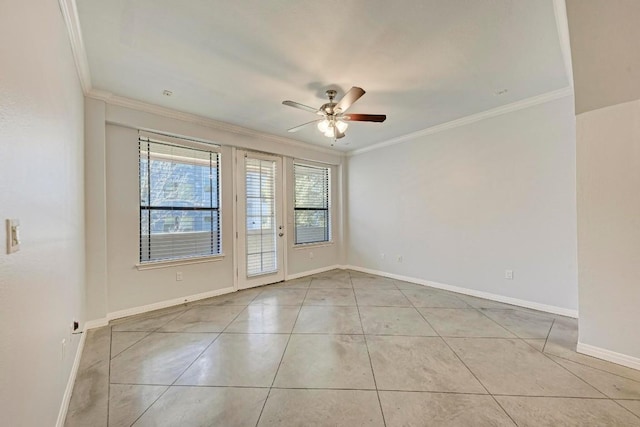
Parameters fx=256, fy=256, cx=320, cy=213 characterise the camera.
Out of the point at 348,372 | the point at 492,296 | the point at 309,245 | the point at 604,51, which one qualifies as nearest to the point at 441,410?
the point at 348,372

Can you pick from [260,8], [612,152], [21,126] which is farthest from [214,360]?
[612,152]

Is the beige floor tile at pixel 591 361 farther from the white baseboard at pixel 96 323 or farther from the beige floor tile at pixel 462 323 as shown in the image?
the white baseboard at pixel 96 323

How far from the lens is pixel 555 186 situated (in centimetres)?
314

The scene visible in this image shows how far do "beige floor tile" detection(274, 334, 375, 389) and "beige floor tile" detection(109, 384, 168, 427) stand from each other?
34.1 inches

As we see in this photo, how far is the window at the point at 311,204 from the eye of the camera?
525cm

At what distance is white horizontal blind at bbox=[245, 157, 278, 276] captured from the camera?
445 cm

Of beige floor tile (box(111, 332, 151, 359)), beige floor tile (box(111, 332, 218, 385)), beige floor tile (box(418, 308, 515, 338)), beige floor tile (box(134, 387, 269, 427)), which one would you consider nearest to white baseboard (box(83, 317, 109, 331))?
beige floor tile (box(111, 332, 151, 359))

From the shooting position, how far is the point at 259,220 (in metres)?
4.57

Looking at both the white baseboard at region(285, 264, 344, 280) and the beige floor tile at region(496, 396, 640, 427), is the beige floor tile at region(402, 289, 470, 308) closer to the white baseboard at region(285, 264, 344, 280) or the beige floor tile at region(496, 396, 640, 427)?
the beige floor tile at region(496, 396, 640, 427)

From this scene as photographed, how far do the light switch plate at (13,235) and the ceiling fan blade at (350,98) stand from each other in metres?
2.35

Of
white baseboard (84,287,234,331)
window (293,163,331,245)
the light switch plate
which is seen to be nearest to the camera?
the light switch plate

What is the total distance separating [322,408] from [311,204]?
4.08 meters

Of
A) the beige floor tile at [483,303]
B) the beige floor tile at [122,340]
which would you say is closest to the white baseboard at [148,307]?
the beige floor tile at [122,340]

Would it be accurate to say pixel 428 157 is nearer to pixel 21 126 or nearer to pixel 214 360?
pixel 214 360
